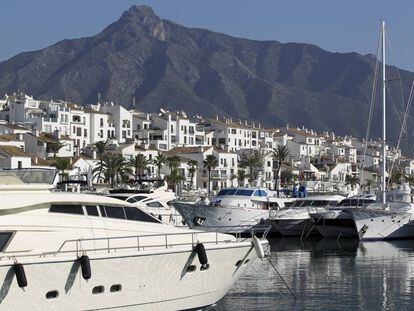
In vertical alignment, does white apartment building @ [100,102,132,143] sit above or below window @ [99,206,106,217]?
above

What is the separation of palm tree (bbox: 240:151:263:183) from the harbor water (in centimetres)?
7025

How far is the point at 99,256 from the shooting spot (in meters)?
20.9

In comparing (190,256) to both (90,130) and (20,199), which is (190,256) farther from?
(90,130)

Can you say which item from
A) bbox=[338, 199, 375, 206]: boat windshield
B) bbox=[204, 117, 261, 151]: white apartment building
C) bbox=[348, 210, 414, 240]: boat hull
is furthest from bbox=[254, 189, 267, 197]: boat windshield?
bbox=[204, 117, 261, 151]: white apartment building

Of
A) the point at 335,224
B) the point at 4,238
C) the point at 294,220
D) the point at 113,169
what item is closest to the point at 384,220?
the point at 335,224

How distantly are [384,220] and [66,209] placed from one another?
38041mm

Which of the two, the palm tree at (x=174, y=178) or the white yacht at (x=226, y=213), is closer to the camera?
the white yacht at (x=226, y=213)

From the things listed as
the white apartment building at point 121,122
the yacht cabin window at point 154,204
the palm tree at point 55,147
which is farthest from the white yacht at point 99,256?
the white apartment building at point 121,122

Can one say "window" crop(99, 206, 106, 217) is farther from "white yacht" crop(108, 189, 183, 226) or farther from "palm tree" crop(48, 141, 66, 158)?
"palm tree" crop(48, 141, 66, 158)

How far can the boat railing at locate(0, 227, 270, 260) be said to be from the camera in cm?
2108

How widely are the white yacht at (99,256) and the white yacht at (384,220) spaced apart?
3261 centimetres

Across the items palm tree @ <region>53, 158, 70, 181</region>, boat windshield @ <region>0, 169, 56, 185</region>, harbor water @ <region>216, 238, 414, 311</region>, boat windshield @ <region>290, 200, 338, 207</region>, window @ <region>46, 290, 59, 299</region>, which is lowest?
harbor water @ <region>216, 238, 414, 311</region>

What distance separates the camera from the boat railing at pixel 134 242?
69.2ft

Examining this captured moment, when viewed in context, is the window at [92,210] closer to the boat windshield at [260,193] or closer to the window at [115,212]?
the window at [115,212]
